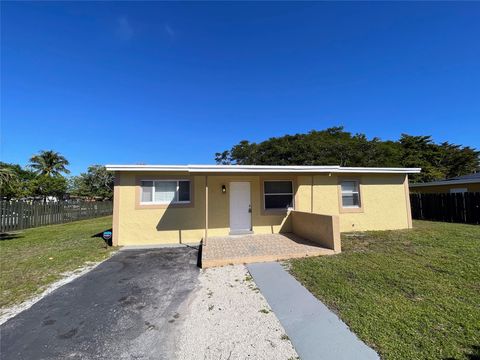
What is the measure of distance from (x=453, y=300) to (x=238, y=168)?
5801mm

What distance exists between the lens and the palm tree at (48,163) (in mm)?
32219

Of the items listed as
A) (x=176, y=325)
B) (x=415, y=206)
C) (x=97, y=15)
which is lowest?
(x=176, y=325)

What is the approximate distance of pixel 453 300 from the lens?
3592 mm

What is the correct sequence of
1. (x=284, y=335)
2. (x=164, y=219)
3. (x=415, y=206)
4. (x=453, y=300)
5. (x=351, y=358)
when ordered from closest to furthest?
1. (x=351, y=358)
2. (x=284, y=335)
3. (x=453, y=300)
4. (x=164, y=219)
5. (x=415, y=206)

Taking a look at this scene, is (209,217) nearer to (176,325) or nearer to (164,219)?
(164,219)

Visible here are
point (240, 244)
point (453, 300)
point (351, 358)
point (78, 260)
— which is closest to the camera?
point (351, 358)

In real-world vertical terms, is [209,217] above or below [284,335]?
above

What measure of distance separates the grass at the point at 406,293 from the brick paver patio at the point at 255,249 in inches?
18.4

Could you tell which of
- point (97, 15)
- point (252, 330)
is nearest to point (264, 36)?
point (97, 15)

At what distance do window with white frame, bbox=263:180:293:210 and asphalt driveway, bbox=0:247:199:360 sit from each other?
4901 millimetres

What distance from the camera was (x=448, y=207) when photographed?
1307cm

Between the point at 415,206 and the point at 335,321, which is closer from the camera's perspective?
the point at 335,321

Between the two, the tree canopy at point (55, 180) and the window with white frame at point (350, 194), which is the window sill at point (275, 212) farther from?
the tree canopy at point (55, 180)

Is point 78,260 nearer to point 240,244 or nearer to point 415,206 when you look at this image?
point 240,244
